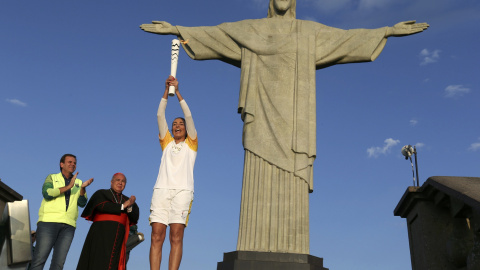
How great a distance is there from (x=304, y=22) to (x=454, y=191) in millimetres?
4462

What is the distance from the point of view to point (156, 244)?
5.84 meters

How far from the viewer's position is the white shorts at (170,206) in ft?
19.3

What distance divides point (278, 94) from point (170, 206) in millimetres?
2920

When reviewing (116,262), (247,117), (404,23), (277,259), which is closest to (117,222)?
(116,262)

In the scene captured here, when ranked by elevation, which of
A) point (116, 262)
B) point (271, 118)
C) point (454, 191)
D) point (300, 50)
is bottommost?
point (116, 262)

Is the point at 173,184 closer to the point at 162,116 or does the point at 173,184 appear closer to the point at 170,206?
the point at 170,206

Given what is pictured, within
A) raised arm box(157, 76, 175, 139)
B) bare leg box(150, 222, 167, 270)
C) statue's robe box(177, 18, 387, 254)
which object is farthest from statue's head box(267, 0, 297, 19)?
bare leg box(150, 222, 167, 270)

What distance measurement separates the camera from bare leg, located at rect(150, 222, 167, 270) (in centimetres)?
578

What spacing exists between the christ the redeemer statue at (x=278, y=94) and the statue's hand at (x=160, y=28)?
2 centimetres

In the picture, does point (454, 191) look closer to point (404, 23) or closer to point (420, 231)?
point (420, 231)

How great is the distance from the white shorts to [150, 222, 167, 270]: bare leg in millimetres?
67

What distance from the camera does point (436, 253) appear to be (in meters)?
6.23

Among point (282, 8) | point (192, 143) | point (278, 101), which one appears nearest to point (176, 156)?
point (192, 143)

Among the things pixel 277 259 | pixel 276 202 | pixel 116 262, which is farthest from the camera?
pixel 276 202
